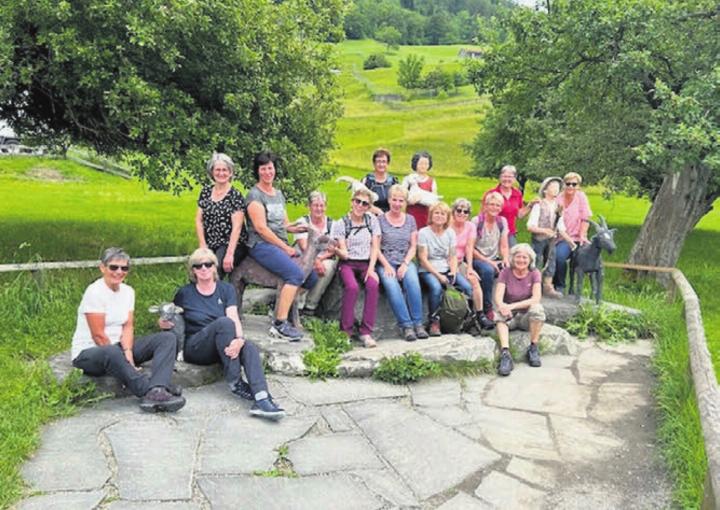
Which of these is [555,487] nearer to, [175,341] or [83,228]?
[175,341]

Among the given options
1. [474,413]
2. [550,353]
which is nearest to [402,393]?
[474,413]

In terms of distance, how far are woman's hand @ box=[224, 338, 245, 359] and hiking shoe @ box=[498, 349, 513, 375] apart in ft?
9.14

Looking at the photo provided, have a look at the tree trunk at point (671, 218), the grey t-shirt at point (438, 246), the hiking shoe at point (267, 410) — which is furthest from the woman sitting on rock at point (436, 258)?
the tree trunk at point (671, 218)

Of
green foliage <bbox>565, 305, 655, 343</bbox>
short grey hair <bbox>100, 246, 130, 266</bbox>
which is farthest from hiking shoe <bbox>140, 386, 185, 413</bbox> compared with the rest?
green foliage <bbox>565, 305, 655, 343</bbox>

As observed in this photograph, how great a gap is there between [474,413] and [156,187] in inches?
237

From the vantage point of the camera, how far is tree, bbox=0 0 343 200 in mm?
8156

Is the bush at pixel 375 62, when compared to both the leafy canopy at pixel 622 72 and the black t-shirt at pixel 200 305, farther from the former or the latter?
the black t-shirt at pixel 200 305

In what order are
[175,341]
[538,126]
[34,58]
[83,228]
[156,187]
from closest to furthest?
[175,341] < [34,58] < [156,187] < [83,228] < [538,126]

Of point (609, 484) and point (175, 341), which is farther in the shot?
point (175, 341)

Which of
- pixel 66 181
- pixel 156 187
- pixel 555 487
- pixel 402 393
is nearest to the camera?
pixel 555 487

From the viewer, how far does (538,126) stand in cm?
2300

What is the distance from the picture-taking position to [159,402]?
17.7 ft

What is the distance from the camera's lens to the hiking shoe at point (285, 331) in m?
6.85

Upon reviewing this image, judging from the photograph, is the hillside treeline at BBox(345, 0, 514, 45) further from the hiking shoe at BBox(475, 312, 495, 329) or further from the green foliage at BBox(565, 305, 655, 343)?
the hiking shoe at BBox(475, 312, 495, 329)
